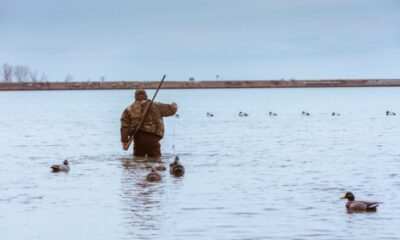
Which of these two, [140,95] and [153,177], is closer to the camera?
[153,177]

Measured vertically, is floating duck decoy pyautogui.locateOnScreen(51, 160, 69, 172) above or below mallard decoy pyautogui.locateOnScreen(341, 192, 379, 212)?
below

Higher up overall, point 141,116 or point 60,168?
point 141,116

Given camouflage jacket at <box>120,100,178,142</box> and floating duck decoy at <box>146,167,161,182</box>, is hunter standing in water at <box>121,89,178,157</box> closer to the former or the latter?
camouflage jacket at <box>120,100,178,142</box>

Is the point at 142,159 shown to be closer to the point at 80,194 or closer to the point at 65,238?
the point at 80,194

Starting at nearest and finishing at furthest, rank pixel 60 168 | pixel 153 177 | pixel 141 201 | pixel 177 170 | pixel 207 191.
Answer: pixel 141 201, pixel 207 191, pixel 153 177, pixel 177 170, pixel 60 168

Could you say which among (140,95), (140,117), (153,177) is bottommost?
(153,177)

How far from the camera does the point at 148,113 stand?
3181cm

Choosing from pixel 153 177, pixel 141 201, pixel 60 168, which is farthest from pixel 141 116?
pixel 141 201

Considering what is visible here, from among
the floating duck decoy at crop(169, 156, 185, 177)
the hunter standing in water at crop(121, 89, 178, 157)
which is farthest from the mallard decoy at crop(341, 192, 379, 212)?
the hunter standing in water at crop(121, 89, 178, 157)

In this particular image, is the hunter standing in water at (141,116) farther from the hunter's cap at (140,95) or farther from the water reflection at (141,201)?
the water reflection at (141,201)

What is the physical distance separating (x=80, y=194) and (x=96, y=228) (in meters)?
5.08

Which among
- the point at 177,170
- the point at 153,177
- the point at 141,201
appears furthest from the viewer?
the point at 177,170

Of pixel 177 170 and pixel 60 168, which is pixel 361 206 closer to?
pixel 177 170

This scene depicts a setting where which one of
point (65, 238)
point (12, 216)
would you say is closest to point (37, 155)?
point (12, 216)
